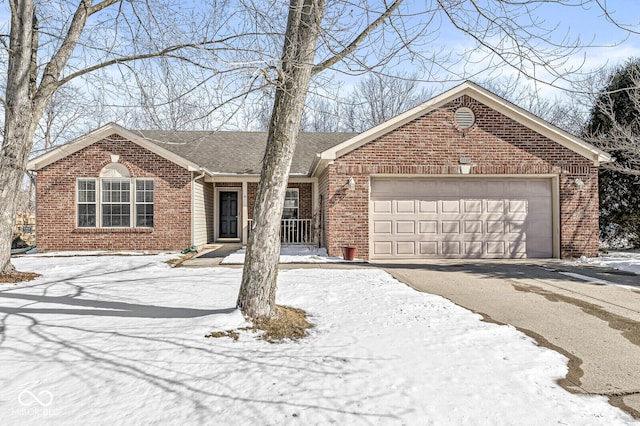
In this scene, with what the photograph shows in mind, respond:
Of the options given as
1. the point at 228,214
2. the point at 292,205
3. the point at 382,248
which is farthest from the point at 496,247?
the point at 228,214

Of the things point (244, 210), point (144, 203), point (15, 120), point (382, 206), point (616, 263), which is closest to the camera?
point (15, 120)

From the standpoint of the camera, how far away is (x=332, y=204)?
11875 millimetres

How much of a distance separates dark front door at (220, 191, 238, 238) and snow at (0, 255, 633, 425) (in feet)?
37.6

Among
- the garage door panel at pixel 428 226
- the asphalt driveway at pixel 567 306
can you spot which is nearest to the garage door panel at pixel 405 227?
the garage door panel at pixel 428 226

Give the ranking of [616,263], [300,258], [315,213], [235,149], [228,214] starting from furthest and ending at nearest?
[235,149] < [228,214] < [315,213] < [300,258] < [616,263]

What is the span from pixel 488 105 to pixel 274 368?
1059 centimetres

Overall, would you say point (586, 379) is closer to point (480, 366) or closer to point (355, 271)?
point (480, 366)

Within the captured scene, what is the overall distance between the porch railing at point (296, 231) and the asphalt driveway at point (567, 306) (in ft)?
19.4

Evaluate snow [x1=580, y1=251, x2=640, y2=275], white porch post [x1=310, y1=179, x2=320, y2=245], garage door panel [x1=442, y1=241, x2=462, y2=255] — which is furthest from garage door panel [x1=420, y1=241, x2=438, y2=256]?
white porch post [x1=310, y1=179, x2=320, y2=245]

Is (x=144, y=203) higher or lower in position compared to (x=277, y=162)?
lower

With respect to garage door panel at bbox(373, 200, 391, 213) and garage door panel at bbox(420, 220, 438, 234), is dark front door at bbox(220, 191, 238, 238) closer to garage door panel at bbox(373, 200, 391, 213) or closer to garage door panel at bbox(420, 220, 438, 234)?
garage door panel at bbox(373, 200, 391, 213)

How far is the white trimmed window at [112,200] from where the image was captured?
14.0 metres

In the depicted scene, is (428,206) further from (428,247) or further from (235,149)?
(235,149)

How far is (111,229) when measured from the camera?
13977mm
